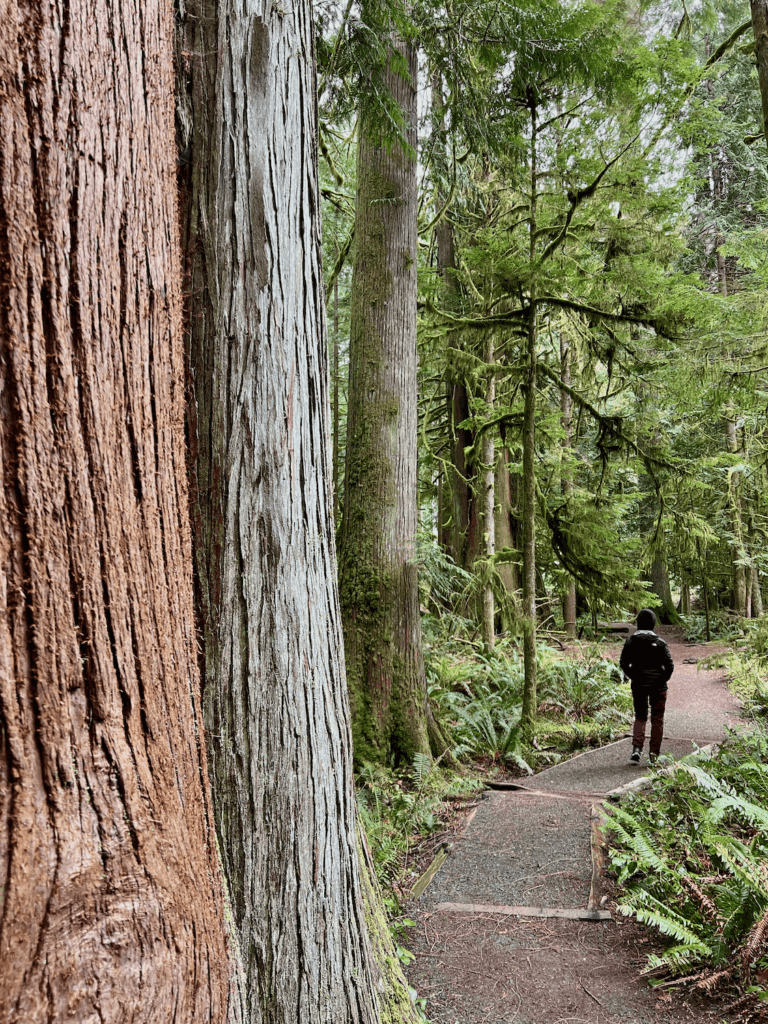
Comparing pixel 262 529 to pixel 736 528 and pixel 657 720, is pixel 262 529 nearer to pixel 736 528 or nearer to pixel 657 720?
pixel 657 720

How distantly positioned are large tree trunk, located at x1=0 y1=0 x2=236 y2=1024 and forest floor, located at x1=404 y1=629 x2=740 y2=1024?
3128 millimetres

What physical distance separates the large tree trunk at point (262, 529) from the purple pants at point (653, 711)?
6.74 metres

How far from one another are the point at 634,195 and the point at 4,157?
7993 mm

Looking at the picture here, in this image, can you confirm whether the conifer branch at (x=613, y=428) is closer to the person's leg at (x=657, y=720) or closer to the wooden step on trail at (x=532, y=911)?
the person's leg at (x=657, y=720)

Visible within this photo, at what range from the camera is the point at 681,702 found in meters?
13.0

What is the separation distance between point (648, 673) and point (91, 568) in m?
8.03

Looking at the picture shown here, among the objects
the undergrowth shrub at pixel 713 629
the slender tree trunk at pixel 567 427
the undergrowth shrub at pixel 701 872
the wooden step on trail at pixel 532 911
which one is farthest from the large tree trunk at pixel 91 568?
the undergrowth shrub at pixel 713 629

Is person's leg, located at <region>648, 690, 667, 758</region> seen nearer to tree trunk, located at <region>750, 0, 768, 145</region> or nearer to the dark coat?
the dark coat

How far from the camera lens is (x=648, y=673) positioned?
795cm

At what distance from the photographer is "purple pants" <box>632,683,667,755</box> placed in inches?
311

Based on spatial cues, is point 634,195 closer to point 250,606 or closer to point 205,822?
point 250,606

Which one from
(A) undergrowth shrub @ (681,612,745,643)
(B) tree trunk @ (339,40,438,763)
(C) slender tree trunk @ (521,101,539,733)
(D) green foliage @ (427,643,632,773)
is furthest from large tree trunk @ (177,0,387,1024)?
(A) undergrowth shrub @ (681,612,745,643)

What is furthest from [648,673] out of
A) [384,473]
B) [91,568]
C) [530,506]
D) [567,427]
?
[567,427]

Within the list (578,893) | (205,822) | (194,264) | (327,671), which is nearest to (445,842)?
(578,893)
